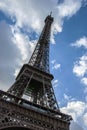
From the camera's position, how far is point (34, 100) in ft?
168

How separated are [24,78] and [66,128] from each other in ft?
36.3

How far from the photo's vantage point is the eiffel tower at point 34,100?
4278cm

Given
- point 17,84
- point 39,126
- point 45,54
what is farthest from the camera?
point 45,54

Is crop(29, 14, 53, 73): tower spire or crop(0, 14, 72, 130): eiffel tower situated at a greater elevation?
crop(29, 14, 53, 73): tower spire

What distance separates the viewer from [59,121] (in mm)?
46156

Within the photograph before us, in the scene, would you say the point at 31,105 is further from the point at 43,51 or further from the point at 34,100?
the point at 43,51

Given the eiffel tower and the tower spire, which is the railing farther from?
the tower spire

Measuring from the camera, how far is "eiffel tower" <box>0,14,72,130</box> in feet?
140

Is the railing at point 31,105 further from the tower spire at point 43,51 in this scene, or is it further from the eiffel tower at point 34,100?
the tower spire at point 43,51

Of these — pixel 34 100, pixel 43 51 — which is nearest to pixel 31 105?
pixel 34 100

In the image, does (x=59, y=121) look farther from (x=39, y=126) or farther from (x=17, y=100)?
(x=17, y=100)

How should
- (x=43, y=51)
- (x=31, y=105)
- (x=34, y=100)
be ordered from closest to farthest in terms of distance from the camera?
(x=31, y=105)
(x=34, y=100)
(x=43, y=51)

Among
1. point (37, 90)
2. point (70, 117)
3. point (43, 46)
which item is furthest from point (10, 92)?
point (43, 46)

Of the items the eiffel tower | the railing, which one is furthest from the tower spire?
the railing
